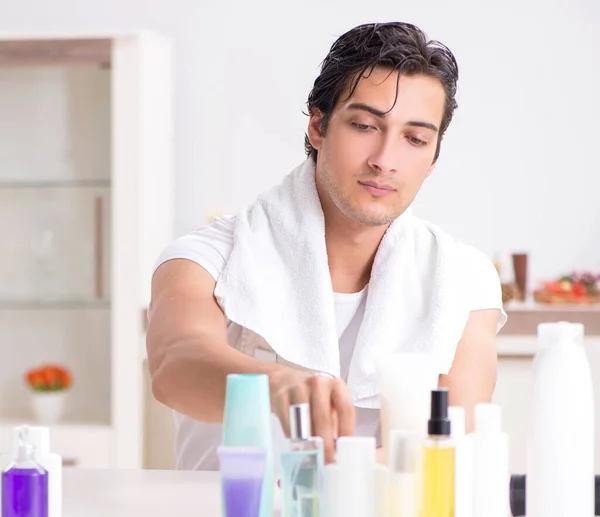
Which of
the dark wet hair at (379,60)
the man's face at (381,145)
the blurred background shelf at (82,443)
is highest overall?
the dark wet hair at (379,60)

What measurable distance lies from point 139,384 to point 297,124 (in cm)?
89

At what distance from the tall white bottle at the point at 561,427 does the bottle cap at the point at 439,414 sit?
4.1 inches

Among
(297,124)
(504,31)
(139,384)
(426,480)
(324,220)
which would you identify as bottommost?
(139,384)

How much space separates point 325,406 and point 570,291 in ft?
6.22

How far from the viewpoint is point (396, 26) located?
167 centimetres

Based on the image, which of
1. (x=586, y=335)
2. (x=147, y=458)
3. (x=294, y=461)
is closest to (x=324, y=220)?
(x=147, y=458)

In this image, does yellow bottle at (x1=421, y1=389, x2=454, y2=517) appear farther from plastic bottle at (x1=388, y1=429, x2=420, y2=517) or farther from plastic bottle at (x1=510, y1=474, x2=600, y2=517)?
plastic bottle at (x1=510, y1=474, x2=600, y2=517)

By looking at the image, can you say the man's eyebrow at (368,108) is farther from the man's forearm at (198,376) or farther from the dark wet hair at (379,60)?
the man's forearm at (198,376)

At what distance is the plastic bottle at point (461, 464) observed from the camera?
3.26 feet

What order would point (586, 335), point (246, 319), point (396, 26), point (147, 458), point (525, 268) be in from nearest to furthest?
point (246, 319) < point (396, 26) < point (147, 458) < point (586, 335) < point (525, 268)

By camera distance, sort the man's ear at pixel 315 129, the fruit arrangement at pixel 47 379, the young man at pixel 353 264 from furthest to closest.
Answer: the fruit arrangement at pixel 47 379, the man's ear at pixel 315 129, the young man at pixel 353 264

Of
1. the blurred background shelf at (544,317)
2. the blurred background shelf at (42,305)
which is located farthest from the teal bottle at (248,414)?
the blurred background shelf at (42,305)

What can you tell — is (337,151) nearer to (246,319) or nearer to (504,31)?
(246,319)

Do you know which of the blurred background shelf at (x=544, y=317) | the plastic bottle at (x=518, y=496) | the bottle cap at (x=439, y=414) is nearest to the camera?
the bottle cap at (x=439, y=414)
